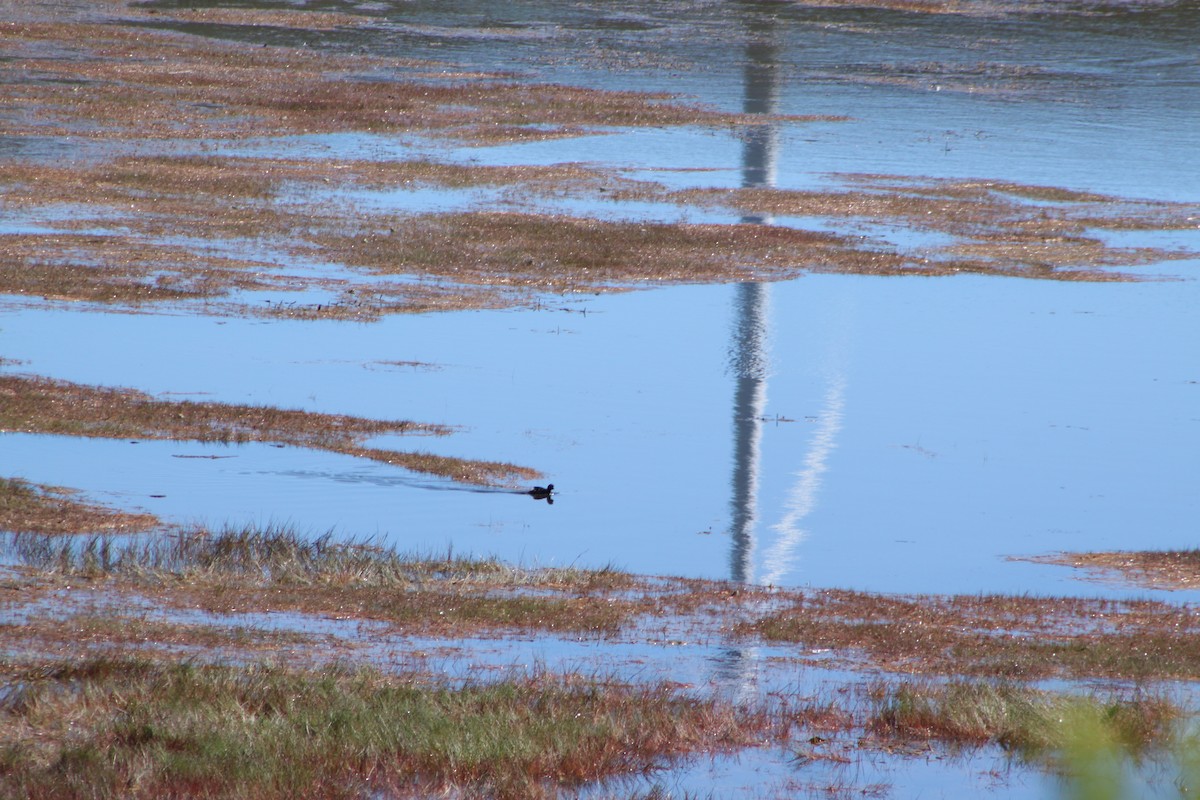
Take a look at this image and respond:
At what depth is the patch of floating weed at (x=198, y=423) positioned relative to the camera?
69.1 ft

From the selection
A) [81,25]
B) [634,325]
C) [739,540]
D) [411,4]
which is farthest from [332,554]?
[411,4]

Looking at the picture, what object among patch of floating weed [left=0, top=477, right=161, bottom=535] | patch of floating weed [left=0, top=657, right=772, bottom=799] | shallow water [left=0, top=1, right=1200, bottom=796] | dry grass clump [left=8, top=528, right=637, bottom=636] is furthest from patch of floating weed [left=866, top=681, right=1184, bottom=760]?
patch of floating weed [left=0, top=477, right=161, bottom=535]

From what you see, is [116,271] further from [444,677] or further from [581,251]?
[444,677]

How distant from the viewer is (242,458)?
20625mm

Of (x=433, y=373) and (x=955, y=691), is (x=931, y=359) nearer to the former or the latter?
(x=433, y=373)

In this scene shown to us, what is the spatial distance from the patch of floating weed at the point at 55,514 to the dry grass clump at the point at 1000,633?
6375 millimetres

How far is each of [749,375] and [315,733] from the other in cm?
2306

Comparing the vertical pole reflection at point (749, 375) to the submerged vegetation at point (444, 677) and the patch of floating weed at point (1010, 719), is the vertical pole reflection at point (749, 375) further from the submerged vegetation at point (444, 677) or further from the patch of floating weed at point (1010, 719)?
the patch of floating weed at point (1010, 719)

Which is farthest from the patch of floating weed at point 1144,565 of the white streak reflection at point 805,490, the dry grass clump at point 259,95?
the dry grass clump at point 259,95

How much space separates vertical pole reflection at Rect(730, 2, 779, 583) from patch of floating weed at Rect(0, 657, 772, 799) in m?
8.20

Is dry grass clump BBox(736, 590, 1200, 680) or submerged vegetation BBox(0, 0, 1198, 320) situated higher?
submerged vegetation BBox(0, 0, 1198, 320)

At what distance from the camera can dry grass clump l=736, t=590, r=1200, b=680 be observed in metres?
12.2

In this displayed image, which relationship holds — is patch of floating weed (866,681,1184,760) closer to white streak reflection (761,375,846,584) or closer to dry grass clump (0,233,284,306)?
white streak reflection (761,375,846,584)

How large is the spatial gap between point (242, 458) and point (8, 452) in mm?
2689
